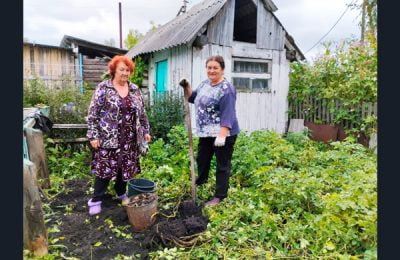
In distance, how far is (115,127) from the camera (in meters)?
3.39

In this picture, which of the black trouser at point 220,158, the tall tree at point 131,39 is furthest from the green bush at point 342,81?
the tall tree at point 131,39

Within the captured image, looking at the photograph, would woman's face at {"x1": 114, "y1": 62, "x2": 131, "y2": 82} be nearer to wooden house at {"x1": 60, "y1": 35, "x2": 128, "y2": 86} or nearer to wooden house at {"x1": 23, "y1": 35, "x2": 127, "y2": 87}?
wooden house at {"x1": 23, "y1": 35, "x2": 127, "y2": 87}

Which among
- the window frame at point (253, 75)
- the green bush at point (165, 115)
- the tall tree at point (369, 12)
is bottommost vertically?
the green bush at point (165, 115)

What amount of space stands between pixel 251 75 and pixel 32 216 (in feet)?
20.2

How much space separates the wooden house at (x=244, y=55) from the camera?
6824 millimetres

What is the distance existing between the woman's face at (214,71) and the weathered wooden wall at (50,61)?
31.0 feet

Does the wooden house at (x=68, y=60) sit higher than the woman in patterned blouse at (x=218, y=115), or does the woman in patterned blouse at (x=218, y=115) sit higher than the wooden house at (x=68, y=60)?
the wooden house at (x=68, y=60)

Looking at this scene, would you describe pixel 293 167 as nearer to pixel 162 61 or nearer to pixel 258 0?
pixel 258 0

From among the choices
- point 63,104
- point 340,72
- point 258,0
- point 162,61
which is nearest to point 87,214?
point 63,104

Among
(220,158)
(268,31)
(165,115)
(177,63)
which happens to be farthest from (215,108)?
(268,31)

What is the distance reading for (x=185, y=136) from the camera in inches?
222

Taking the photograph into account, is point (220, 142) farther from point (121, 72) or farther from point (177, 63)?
point (177, 63)

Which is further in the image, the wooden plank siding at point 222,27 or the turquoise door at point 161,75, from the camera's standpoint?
the turquoise door at point 161,75

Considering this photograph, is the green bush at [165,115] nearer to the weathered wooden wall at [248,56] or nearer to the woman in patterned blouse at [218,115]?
the weathered wooden wall at [248,56]
